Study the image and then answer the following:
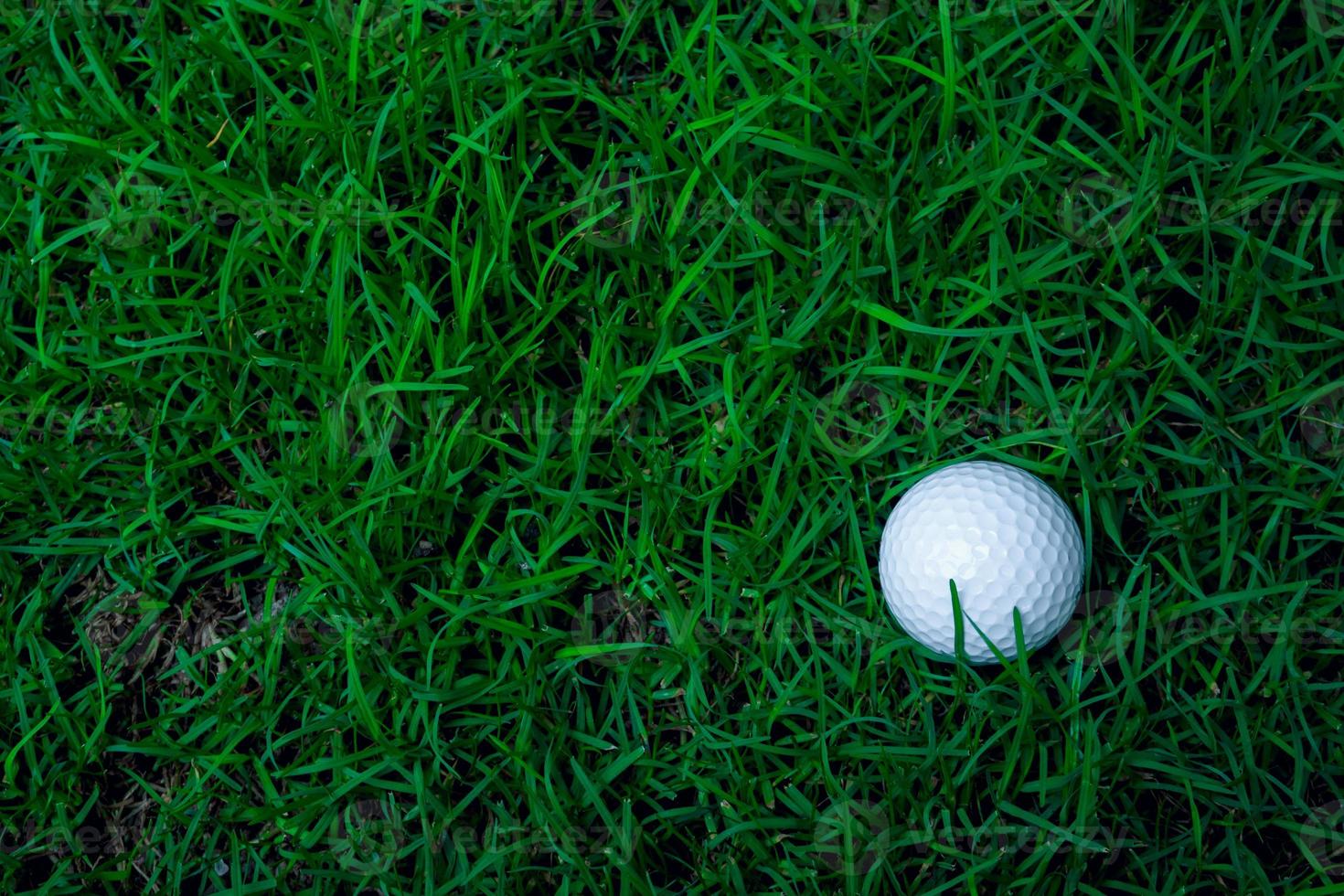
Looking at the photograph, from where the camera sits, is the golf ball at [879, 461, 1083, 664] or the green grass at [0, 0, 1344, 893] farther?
the green grass at [0, 0, 1344, 893]

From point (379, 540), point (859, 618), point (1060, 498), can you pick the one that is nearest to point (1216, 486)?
point (1060, 498)

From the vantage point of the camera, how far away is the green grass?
213 centimetres

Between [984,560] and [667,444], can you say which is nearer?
[984,560]

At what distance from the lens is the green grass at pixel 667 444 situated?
7.00 ft

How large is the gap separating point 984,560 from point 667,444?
738mm

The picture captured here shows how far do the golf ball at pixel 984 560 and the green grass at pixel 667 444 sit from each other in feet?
0.38

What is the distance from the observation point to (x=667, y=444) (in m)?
2.33

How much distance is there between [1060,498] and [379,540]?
1.48m

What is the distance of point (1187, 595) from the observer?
219cm

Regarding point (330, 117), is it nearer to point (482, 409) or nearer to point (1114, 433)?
point (482, 409)

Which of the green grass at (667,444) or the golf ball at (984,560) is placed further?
the green grass at (667,444)

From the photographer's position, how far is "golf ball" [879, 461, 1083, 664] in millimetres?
2012

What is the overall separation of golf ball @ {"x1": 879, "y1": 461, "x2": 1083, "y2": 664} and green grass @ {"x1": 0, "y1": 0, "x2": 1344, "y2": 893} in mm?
115

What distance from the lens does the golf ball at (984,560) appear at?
2.01m
